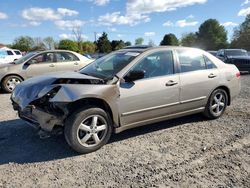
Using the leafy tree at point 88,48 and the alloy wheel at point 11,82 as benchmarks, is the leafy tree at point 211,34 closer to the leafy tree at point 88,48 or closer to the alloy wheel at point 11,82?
the leafy tree at point 88,48

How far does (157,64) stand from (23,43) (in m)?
75.0

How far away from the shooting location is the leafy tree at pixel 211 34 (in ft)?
288

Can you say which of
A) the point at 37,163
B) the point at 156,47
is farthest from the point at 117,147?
the point at 156,47

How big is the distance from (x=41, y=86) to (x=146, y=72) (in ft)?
5.77

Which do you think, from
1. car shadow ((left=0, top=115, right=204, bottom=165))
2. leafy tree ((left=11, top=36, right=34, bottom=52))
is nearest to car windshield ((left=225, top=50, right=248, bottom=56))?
car shadow ((left=0, top=115, right=204, bottom=165))

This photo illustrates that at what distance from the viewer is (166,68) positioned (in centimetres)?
499

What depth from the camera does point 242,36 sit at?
238ft

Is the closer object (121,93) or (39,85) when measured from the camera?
(39,85)

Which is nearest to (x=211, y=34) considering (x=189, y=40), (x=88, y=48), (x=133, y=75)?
(x=189, y=40)

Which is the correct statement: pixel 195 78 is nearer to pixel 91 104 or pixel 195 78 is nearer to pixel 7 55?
pixel 91 104

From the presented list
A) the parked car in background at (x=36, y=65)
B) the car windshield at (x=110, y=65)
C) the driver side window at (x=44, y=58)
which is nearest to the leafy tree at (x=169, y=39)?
the parked car in background at (x=36, y=65)

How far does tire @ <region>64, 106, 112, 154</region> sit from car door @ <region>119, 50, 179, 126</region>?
1.14 feet

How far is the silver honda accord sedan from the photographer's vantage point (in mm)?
4016

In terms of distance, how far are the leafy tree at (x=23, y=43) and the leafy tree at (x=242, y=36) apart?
2164 inches
